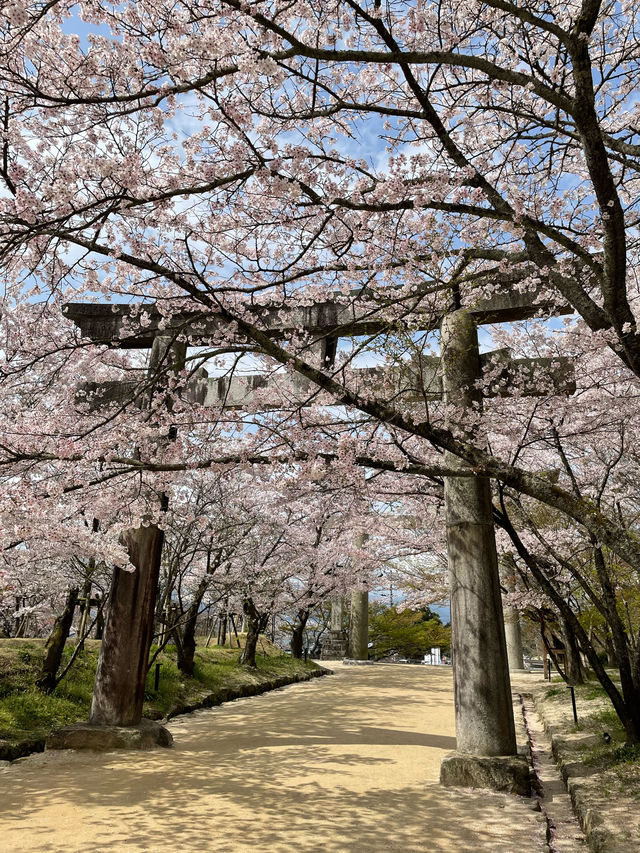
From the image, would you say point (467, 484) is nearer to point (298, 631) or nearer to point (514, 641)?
point (298, 631)

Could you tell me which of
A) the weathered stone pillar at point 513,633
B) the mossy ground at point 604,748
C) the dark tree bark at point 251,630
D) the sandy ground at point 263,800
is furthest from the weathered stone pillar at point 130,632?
the weathered stone pillar at point 513,633

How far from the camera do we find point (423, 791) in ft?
15.3

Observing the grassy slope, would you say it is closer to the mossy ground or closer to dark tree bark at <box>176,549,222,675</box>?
dark tree bark at <box>176,549,222,675</box>

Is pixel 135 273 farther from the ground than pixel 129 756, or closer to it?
farther from the ground

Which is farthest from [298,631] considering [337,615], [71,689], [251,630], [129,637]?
[129,637]

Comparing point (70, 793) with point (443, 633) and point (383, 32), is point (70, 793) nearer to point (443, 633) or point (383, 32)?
point (383, 32)

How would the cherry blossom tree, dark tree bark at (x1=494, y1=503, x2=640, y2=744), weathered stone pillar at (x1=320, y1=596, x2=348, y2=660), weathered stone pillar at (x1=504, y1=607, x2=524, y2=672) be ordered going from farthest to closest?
weathered stone pillar at (x1=320, y1=596, x2=348, y2=660)
weathered stone pillar at (x1=504, y1=607, x2=524, y2=672)
dark tree bark at (x1=494, y1=503, x2=640, y2=744)
the cherry blossom tree

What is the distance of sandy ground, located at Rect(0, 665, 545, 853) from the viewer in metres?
3.51

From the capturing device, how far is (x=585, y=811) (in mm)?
3818

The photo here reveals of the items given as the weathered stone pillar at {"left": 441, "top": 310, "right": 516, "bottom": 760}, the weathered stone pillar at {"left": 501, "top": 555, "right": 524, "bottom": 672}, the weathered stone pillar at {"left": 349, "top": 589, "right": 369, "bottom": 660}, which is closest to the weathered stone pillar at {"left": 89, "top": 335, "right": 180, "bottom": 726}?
the weathered stone pillar at {"left": 441, "top": 310, "right": 516, "bottom": 760}

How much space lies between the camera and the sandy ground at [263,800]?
351 centimetres

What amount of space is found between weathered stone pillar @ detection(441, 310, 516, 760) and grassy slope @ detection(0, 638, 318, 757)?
4.59 m

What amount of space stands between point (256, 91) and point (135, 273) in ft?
7.03

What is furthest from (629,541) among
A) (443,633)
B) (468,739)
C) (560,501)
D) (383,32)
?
(443,633)
